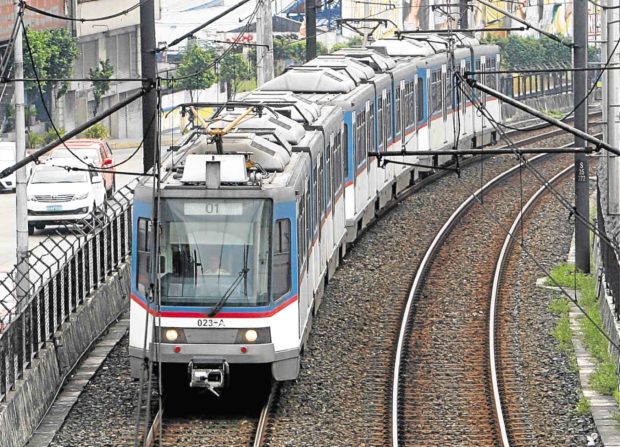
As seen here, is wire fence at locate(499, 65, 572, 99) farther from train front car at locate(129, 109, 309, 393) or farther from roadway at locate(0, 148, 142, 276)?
train front car at locate(129, 109, 309, 393)

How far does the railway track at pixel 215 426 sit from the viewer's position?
56.9ft

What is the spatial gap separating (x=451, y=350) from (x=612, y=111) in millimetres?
6189

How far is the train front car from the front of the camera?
56.9 feet

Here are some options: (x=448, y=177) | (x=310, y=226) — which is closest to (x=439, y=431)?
(x=310, y=226)

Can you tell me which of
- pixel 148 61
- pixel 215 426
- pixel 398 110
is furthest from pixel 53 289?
pixel 398 110

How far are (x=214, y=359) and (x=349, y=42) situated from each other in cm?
5978

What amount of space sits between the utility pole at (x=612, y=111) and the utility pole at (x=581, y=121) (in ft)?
1.20

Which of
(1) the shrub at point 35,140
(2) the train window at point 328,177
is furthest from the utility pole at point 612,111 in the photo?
(1) the shrub at point 35,140

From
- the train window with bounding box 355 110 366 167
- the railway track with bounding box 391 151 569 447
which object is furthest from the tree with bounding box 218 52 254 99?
the train window with bounding box 355 110 366 167

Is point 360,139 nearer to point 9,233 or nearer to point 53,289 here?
point 53,289

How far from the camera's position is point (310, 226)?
19875 millimetres

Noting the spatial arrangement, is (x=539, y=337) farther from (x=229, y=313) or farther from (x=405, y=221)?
(x=405, y=221)

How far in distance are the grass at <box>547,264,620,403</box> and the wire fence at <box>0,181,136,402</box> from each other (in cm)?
619

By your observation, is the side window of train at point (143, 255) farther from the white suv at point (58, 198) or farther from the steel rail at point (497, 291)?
the white suv at point (58, 198)
